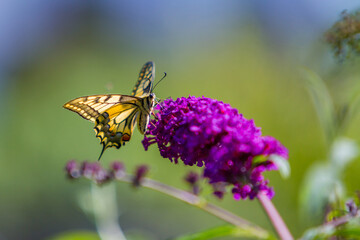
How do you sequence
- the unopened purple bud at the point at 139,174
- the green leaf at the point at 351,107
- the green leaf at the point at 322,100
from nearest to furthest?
1. the green leaf at the point at 351,107
2. the green leaf at the point at 322,100
3. the unopened purple bud at the point at 139,174

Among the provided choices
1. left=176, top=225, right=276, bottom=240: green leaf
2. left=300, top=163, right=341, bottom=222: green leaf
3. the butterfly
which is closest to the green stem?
left=176, top=225, right=276, bottom=240: green leaf

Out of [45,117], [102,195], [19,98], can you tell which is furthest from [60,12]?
[102,195]

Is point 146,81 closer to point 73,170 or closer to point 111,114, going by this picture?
point 111,114

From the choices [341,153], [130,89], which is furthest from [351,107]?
[130,89]

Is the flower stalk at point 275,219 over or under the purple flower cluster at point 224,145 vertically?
under

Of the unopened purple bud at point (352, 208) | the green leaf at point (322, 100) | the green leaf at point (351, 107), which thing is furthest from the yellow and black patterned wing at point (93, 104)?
the unopened purple bud at point (352, 208)

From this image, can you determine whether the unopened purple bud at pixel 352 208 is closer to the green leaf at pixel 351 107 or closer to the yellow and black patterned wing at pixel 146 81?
the green leaf at pixel 351 107

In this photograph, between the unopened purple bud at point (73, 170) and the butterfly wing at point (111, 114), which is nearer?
the unopened purple bud at point (73, 170)
